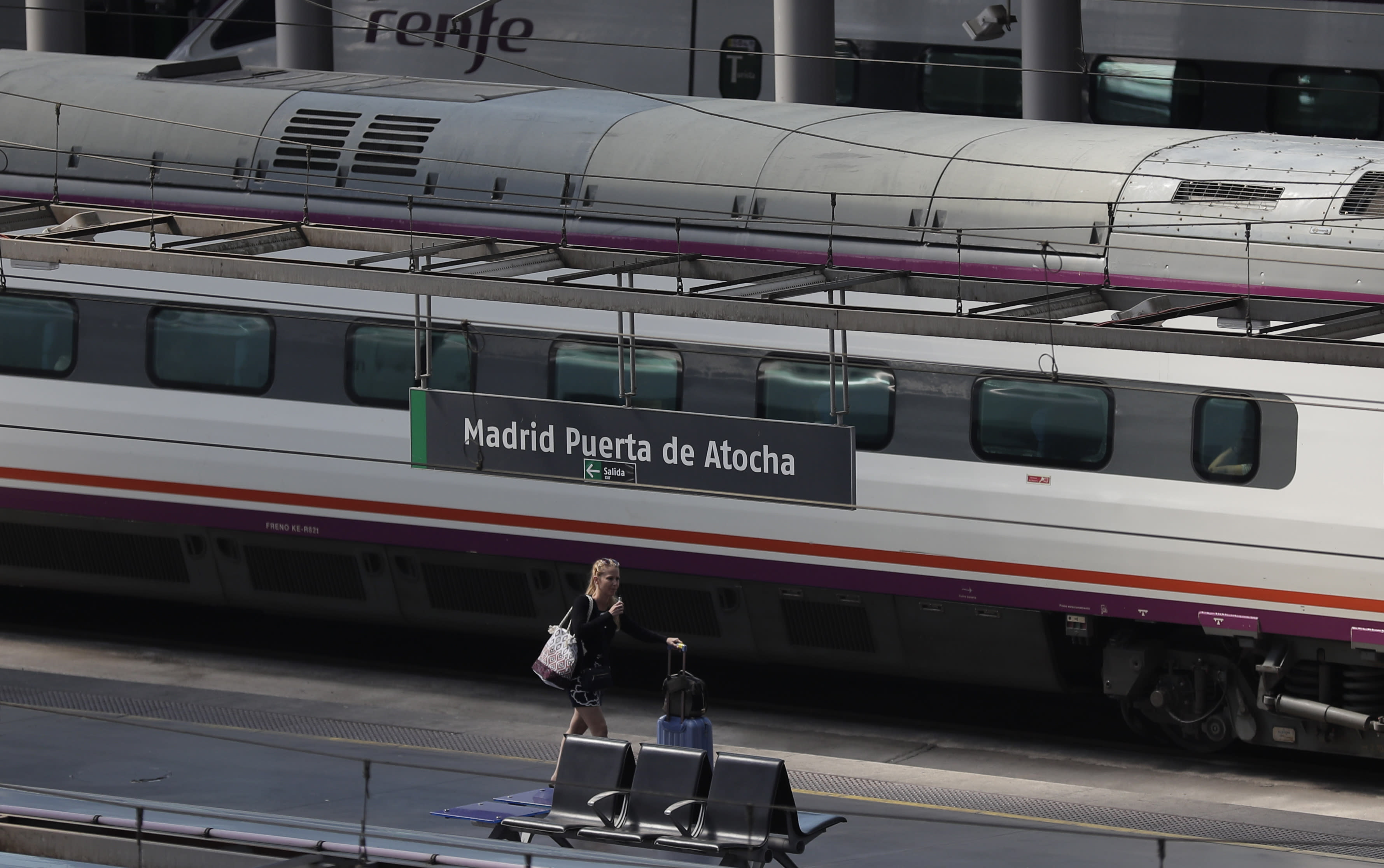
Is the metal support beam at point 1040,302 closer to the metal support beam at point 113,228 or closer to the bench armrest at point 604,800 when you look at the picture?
the bench armrest at point 604,800

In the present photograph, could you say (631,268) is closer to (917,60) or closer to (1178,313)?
(1178,313)

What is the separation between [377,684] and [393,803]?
674 cm

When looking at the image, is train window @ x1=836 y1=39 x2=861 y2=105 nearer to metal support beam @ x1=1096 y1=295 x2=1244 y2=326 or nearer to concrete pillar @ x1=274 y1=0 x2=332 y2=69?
concrete pillar @ x1=274 y1=0 x2=332 y2=69

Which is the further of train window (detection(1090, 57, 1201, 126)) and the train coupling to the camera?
train window (detection(1090, 57, 1201, 126))

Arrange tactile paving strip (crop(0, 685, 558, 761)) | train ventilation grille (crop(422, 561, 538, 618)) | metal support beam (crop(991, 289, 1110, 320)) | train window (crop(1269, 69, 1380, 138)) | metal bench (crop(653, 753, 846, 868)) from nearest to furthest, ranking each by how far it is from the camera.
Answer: metal bench (crop(653, 753, 846, 868)) < metal support beam (crop(991, 289, 1110, 320)) < tactile paving strip (crop(0, 685, 558, 761)) < train ventilation grille (crop(422, 561, 538, 618)) < train window (crop(1269, 69, 1380, 138))

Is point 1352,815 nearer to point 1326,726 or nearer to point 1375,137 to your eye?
point 1326,726

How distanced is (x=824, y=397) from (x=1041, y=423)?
1.56 m

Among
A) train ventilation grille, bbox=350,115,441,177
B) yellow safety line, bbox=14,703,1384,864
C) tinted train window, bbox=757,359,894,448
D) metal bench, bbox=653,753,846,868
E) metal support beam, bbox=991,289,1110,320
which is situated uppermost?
train ventilation grille, bbox=350,115,441,177

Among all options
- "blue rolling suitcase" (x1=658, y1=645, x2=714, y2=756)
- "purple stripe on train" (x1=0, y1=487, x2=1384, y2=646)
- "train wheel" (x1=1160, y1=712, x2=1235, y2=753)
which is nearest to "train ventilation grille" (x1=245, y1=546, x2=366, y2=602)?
"purple stripe on train" (x1=0, y1=487, x2=1384, y2=646)

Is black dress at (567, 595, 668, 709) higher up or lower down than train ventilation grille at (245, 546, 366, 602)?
higher up

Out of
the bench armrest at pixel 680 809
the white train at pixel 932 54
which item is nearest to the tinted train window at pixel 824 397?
the bench armrest at pixel 680 809

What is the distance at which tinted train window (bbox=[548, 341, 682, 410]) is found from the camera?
1622 cm

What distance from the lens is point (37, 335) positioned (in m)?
18.3

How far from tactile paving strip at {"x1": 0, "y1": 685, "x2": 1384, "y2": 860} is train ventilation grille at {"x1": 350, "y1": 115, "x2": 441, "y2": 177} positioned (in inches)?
175
